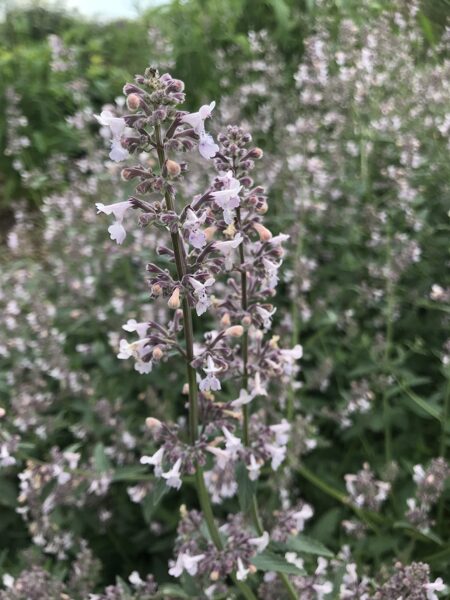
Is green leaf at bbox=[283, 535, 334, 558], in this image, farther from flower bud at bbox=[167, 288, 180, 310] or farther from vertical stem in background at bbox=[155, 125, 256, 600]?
flower bud at bbox=[167, 288, 180, 310]

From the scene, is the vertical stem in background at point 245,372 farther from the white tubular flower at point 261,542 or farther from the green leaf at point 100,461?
the green leaf at point 100,461

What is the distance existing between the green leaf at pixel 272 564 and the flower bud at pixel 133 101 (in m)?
1.42

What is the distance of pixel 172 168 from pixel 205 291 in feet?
1.07

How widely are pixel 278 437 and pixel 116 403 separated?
1.51m

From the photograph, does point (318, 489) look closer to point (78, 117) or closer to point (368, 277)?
point (368, 277)

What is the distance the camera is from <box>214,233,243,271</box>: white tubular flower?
1598 millimetres

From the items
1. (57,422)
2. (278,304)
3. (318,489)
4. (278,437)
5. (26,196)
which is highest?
(278,437)

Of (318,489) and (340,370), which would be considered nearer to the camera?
(318,489)

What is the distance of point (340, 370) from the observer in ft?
12.1

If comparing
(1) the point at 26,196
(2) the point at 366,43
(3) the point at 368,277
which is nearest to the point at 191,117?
(3) the point at 368,277

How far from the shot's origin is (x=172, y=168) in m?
1.47

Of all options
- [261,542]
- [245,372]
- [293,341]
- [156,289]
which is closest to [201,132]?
[156,289]

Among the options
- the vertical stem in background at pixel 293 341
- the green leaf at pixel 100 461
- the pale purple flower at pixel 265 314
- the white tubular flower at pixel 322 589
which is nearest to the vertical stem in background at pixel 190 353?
the pale purple flower at pixel 265 314

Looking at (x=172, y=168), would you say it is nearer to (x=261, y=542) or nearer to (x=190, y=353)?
(x=190, y=353)
